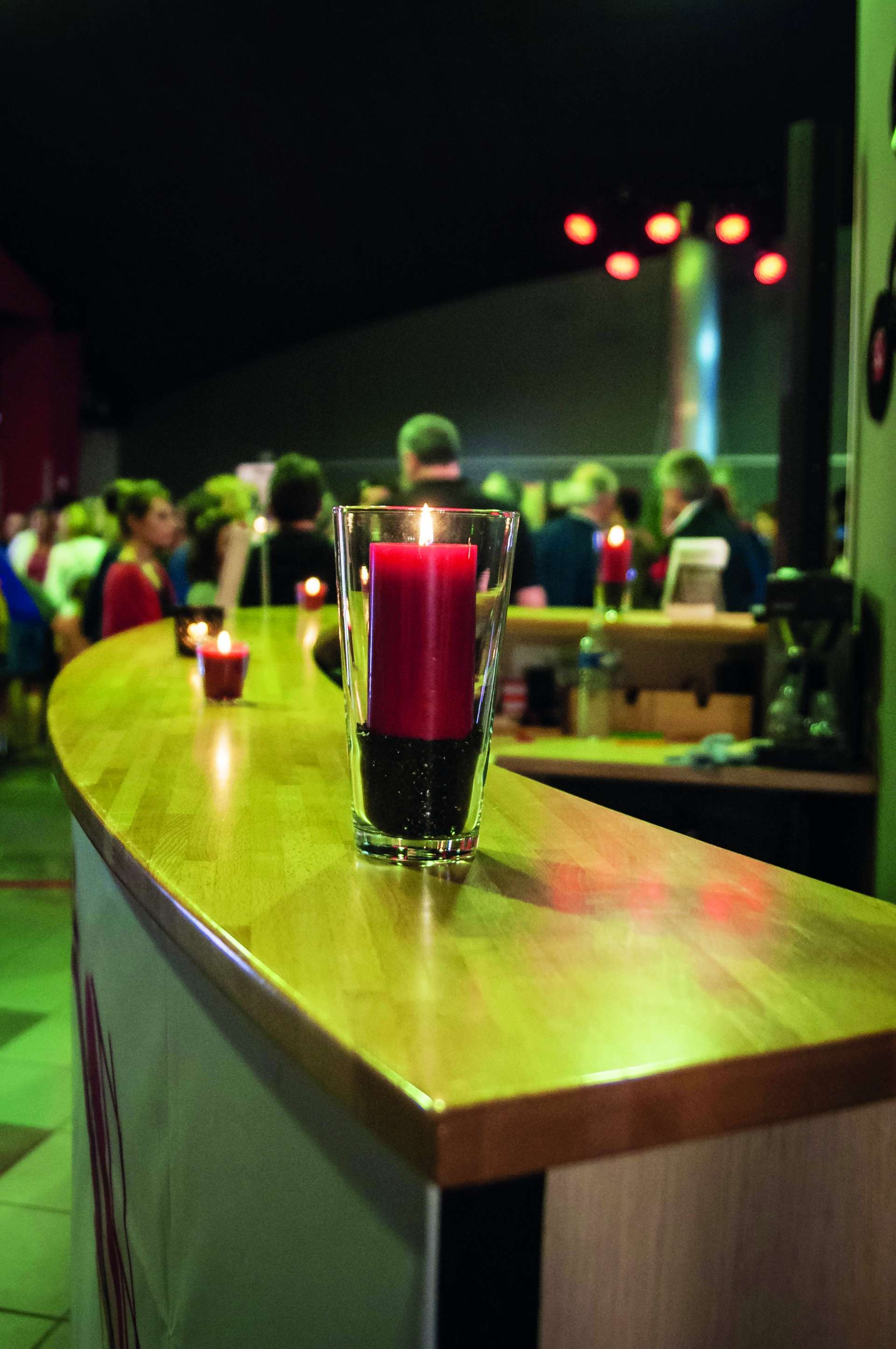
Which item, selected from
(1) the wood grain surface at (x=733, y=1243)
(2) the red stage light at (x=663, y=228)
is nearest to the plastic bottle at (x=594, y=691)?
(1) the wood grain surface at (x=733, y=1243)

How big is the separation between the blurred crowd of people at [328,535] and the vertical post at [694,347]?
4.49 m

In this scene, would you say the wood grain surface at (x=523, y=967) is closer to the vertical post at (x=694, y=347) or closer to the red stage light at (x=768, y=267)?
the red stage light at (x=768, y=267)

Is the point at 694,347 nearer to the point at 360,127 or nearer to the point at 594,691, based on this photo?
the point at 360,127

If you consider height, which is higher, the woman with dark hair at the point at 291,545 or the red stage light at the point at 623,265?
the red stage light at the point at 623,265

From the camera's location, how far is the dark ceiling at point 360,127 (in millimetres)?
6969

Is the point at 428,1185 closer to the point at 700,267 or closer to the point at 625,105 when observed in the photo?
the point at 625,105

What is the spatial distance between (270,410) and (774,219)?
7585 millimetres

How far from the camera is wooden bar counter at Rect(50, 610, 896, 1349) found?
0.48 meters

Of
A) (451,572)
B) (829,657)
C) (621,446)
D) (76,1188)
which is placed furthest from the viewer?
(621,446)

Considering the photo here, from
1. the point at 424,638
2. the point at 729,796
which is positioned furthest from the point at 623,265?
the point at 424,638

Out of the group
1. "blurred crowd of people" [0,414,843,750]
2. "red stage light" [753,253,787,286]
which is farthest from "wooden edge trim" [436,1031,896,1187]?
"red stage light" [753,253,787,286]

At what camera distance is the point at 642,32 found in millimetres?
6836

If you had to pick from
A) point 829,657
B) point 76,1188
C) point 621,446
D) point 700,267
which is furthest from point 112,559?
point 621,446

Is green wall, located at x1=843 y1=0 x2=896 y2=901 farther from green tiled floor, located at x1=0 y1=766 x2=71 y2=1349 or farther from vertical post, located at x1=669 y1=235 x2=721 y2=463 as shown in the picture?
vertical post, located at x1=669 y1=235 x2=721 y2=463
